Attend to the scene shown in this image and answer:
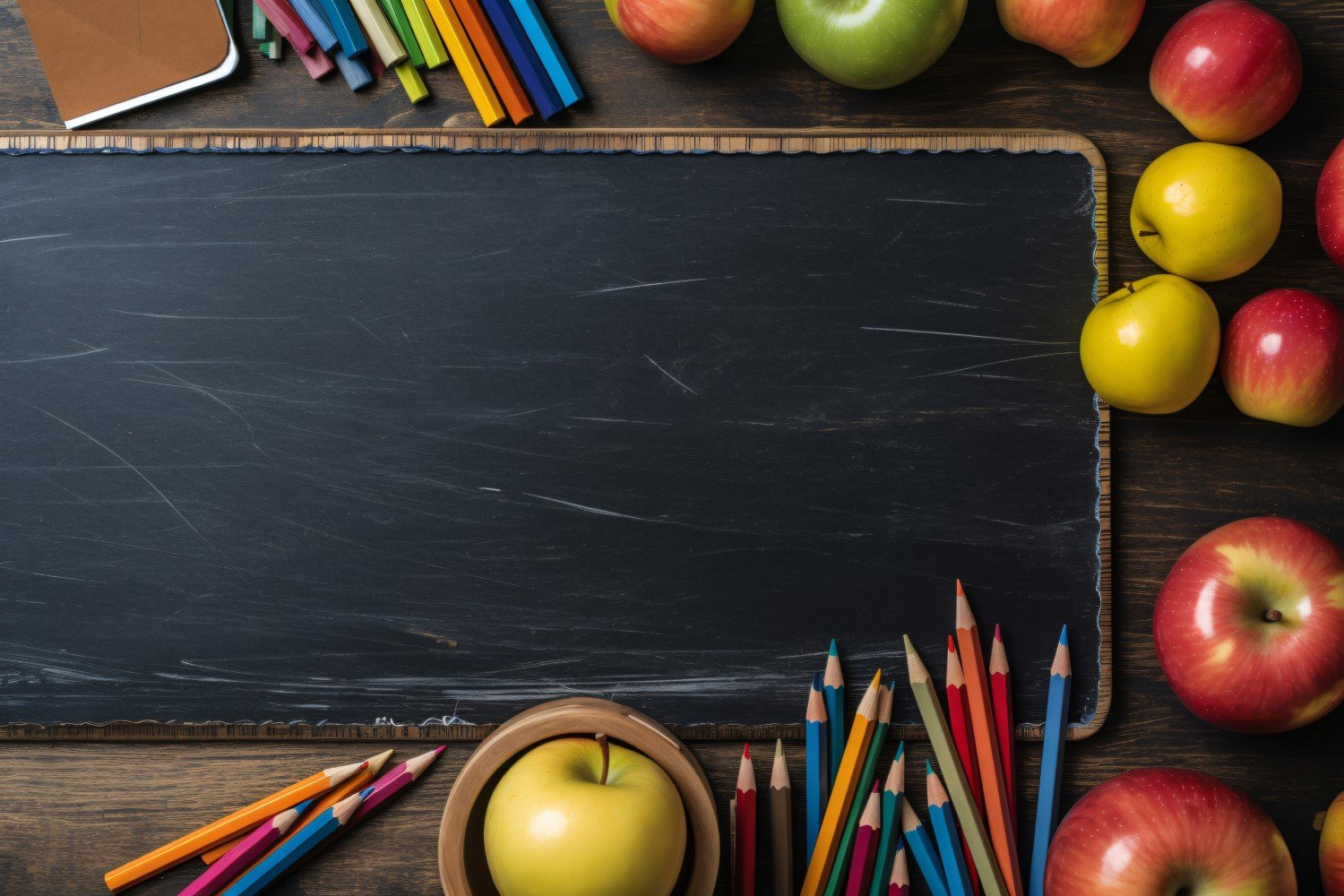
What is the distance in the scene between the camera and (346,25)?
81cm

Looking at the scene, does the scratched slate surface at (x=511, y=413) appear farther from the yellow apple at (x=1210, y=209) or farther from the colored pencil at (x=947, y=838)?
the colored pencil at (x=947, y=838)

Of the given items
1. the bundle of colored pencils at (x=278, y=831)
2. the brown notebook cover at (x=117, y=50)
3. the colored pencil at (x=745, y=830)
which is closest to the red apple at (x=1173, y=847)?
the colored pencil at (x=745, y=830)

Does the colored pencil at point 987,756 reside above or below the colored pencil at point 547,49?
below

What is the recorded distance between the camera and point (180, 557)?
0.82 metres

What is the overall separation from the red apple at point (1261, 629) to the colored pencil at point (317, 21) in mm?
916

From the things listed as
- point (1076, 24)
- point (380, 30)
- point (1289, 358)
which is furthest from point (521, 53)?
point (1289, 358)

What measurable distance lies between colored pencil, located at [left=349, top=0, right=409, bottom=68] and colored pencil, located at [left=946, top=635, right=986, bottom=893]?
75 cm

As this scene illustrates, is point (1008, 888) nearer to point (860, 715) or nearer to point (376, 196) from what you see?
point (860, 715)

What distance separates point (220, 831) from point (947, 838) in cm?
66

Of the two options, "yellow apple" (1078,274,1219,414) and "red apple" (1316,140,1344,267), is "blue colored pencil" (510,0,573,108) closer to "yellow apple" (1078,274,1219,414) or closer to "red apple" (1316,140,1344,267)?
"yellow apple" (1078,274,1219,414)

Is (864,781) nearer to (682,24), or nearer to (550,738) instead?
(550,738)

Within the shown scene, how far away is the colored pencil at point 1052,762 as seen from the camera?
2.64 feet

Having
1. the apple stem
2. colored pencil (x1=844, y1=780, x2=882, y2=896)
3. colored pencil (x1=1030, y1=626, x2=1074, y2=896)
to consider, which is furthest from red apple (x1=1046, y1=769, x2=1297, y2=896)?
the apple stem

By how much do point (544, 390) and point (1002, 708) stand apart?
52 centimetres
